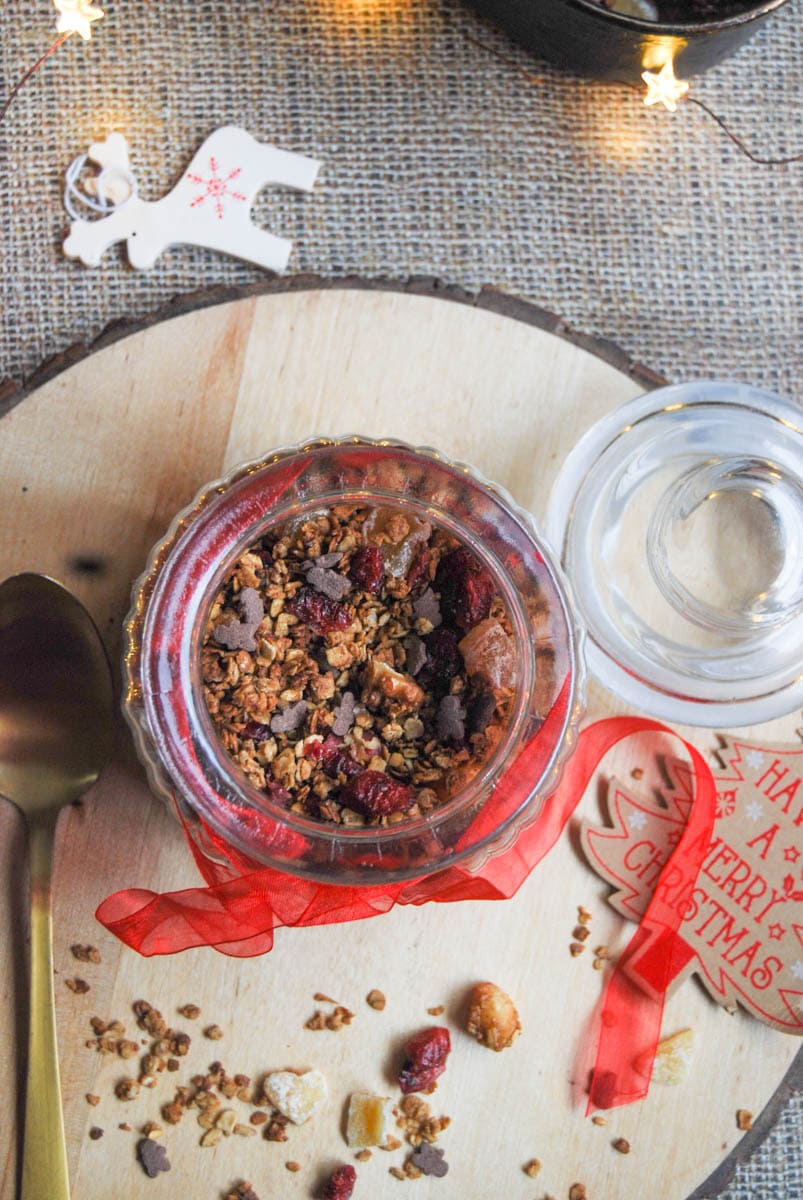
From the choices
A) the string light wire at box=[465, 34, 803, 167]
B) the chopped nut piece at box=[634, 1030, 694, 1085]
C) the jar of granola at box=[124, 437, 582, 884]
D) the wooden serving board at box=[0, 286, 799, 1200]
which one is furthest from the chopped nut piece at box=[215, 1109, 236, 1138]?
the string light wire at box=[465, 34, 803, 167]

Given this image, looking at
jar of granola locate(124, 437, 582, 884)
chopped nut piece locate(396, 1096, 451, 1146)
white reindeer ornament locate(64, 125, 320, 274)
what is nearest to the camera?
jar of granola locate(124, 437, 582, 884)

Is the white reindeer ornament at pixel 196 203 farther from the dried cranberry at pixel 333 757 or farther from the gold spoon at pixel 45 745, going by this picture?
the dried cranberry at pixel 333 757

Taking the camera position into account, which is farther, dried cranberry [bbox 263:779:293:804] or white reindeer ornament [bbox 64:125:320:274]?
white reindeer ornament [bbox 64:125:320:274]

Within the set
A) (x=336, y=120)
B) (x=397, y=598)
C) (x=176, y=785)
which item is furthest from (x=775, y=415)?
(x=176, y=785)

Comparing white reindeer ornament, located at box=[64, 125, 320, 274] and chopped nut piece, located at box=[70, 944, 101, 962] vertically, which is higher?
white reindeer ornament, located at box=[64, 125, 320, 274]

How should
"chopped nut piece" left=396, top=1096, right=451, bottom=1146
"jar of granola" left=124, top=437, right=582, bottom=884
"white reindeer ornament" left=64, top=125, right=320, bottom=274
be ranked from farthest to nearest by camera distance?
1. "white reindeer ornament" left=64, top=125, right=320, bottom=274
2. "chopped nut piece" left=396, top=1096, right=451, bottom=1146
3. "jar of granola" left=124, top=437, right=582, bottom=884

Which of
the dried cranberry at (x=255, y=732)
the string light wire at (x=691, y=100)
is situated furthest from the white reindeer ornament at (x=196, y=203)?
the dried cranberry at (x=255, y=732)

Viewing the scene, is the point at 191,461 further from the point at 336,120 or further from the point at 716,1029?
the point at 716,1029

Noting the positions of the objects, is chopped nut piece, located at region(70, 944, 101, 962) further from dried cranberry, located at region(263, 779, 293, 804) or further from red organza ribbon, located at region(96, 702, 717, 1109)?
dried cranberry, located at region(263, 779, 293, 804)

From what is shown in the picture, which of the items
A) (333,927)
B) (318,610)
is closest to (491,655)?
(318,610)
